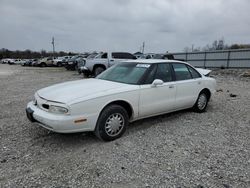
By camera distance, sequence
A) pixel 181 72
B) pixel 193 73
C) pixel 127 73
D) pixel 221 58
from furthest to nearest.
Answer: pixel 221 58 → pixel 193 73 → pixel 181 72 → pixel 127 73

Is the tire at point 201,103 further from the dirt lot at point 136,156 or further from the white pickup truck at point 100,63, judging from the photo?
the white pickup truck at point 100,63

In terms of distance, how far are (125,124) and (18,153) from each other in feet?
5.91

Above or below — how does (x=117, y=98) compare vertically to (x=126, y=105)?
above

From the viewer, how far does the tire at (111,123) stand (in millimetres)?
3629

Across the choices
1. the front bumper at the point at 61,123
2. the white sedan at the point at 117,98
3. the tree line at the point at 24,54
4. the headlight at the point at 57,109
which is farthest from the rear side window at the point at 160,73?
the tree line at the point at 24,54

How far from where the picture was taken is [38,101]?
12.3ft

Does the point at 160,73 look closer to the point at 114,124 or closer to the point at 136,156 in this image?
the point at 114,124

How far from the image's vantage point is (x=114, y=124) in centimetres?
380

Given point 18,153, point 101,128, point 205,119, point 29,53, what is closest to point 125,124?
point 101,128

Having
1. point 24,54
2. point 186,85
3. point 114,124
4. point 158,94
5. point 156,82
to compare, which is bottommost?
point 114,124

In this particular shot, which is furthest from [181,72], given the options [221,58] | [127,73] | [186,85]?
[221,58]

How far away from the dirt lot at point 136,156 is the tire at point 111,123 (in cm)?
15

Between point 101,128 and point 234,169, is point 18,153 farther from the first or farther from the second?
point 234,169

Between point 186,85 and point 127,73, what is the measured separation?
1.46 m
